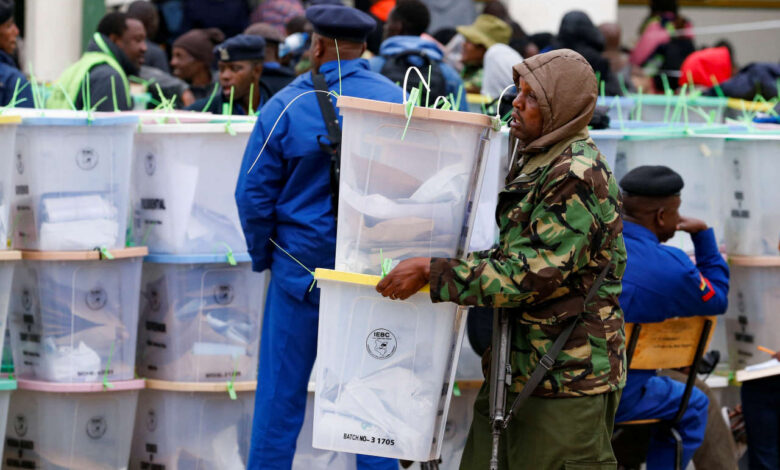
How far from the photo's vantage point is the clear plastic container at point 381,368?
12.6 feet

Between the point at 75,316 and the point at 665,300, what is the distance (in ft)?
8.35

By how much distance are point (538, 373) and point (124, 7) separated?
8589 mm

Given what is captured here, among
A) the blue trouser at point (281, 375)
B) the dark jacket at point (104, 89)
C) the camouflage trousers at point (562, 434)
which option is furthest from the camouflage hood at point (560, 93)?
the dark jacket at point (104, 89)

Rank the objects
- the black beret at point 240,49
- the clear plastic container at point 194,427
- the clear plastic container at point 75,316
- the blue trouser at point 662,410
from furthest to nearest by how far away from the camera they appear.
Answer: the black beret at point 240,49
the clear plastic container at point 194,427
the clear plastic container at point 75,316
the blue trouser at point 662,410

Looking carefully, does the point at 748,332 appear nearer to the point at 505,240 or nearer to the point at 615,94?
the point at 505,240

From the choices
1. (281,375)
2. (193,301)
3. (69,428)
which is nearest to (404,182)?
(281,375)

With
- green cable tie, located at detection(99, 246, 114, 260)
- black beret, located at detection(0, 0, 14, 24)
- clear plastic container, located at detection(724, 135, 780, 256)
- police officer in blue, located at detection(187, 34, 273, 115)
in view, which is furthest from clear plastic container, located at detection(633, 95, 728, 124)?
green cable tie, located at detection(99, 246, 114, 260)

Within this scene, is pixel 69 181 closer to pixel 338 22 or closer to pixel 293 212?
pixel 293 212

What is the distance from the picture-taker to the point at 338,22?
4703 millimetres

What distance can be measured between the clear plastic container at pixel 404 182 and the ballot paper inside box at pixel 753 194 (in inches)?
96.4

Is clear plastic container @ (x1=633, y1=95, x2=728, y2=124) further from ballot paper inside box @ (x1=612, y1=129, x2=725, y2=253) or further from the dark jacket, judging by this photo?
the dark jacket

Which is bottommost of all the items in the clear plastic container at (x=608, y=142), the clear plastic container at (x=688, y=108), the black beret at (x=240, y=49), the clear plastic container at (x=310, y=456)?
the clear plastic container at (x=310, y=456)

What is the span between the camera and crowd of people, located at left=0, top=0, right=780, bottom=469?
3.59 metres

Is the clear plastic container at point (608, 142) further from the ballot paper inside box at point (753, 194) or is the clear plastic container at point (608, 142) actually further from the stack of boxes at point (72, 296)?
the stack of boxes at point (72, 296)
